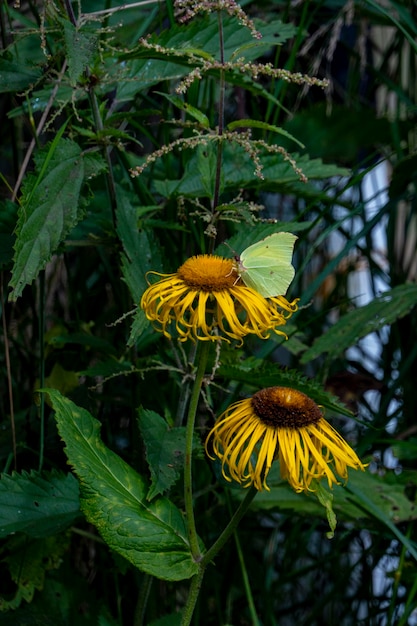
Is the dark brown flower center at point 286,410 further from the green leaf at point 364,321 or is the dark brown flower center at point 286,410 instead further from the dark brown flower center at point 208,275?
the green leaf at point 364,321

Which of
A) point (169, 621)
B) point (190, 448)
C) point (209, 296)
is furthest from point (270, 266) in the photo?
point (169, 621)

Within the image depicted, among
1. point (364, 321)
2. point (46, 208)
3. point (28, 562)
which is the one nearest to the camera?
point (46, 208)

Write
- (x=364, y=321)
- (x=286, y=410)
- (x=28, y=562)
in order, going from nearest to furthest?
(x=286, y=410) < (x=28, y=562) < (x=364, y=321)

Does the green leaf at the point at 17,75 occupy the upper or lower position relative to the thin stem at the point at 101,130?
upper

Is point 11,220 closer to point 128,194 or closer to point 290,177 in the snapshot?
point 128,194

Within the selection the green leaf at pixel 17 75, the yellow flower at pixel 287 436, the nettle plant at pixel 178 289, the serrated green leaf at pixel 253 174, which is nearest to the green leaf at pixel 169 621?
the nettle plant at pixel 178 289

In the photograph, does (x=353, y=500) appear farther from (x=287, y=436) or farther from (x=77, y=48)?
(x=77, y=48)

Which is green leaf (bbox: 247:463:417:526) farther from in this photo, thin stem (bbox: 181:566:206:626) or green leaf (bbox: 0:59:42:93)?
green leaf (bbox: 0:59:42:93)

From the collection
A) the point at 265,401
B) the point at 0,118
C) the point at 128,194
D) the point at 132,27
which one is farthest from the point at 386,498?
the point at 0,118

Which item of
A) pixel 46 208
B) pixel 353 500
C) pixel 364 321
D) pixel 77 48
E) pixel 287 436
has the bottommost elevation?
pixel 353 500
